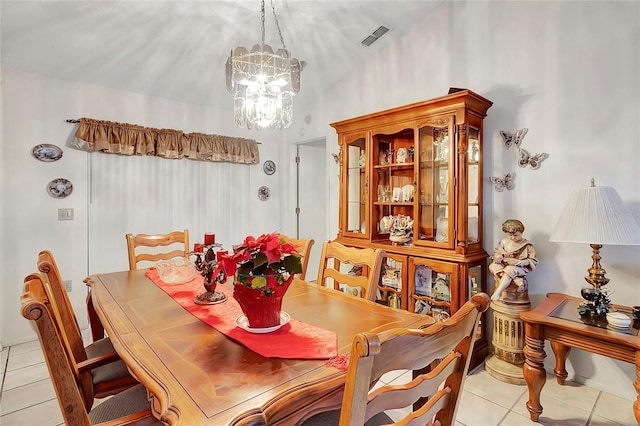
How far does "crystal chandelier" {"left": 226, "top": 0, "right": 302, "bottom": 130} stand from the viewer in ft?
6.64

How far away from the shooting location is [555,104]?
89.6 inches

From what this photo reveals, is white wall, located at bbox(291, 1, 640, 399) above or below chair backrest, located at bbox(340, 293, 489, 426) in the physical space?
above

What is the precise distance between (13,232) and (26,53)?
146cm

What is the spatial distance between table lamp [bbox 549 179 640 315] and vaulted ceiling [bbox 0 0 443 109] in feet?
6.65

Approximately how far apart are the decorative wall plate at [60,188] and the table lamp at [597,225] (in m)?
3.84

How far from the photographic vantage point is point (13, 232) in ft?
8.98

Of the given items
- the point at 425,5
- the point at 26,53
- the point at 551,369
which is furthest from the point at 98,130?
the point at 551,369

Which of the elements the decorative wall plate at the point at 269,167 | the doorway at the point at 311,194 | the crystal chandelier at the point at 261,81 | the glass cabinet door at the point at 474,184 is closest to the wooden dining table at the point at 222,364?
the crystal chandelier at the point at 261,81

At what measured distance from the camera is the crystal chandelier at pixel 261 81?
203 cm

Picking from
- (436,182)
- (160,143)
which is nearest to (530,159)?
(436,182)

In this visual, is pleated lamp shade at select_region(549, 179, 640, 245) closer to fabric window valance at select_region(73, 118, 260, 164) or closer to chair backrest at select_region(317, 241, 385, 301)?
chair backrest at select_region(317, 241, 385, 301)

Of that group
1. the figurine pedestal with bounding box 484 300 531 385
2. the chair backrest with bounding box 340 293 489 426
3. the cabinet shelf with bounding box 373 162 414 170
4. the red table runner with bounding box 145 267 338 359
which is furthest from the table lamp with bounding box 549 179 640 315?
the red table runner with bounding box 145 267 338 359

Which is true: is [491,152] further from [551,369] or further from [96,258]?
[96,258]

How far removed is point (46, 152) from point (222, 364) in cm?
297
